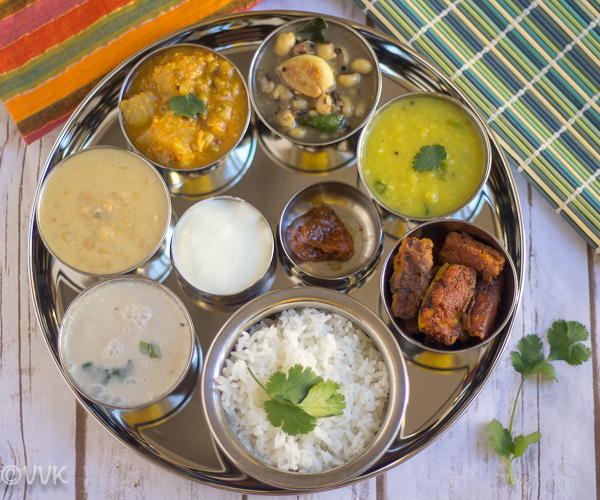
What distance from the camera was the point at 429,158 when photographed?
2574 mm

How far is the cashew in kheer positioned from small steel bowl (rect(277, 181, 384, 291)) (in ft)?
1.56

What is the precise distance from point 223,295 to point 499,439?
5.40 ft

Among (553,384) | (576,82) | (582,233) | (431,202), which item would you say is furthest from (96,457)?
(576,82)

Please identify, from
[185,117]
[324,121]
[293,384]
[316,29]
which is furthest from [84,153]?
[293,384]

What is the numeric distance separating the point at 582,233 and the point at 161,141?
7.53 feet

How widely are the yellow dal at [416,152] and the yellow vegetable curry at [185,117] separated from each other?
0.72 meters

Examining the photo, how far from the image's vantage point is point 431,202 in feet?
8.51

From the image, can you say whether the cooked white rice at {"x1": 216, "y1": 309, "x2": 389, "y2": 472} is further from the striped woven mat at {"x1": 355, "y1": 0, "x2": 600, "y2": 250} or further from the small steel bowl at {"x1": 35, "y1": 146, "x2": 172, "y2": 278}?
the striped woven mat at {"x1": 355, "y1": 0, "x2": 600, "y2": 250}

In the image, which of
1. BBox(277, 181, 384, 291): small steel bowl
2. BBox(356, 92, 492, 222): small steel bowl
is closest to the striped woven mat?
BBox(356, 92, 492, 222): small steel bowl

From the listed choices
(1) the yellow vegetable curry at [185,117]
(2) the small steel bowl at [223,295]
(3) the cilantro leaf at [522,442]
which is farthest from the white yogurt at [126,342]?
(3) the cilantro leaf at [522,442]

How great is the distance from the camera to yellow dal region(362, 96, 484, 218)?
260 cm

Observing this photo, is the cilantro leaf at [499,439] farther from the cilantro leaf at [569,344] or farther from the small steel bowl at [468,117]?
the small steel bowl at [468,117]

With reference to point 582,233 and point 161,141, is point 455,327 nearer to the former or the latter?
point 582,233

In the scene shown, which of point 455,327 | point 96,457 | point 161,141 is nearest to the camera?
point 455,327
